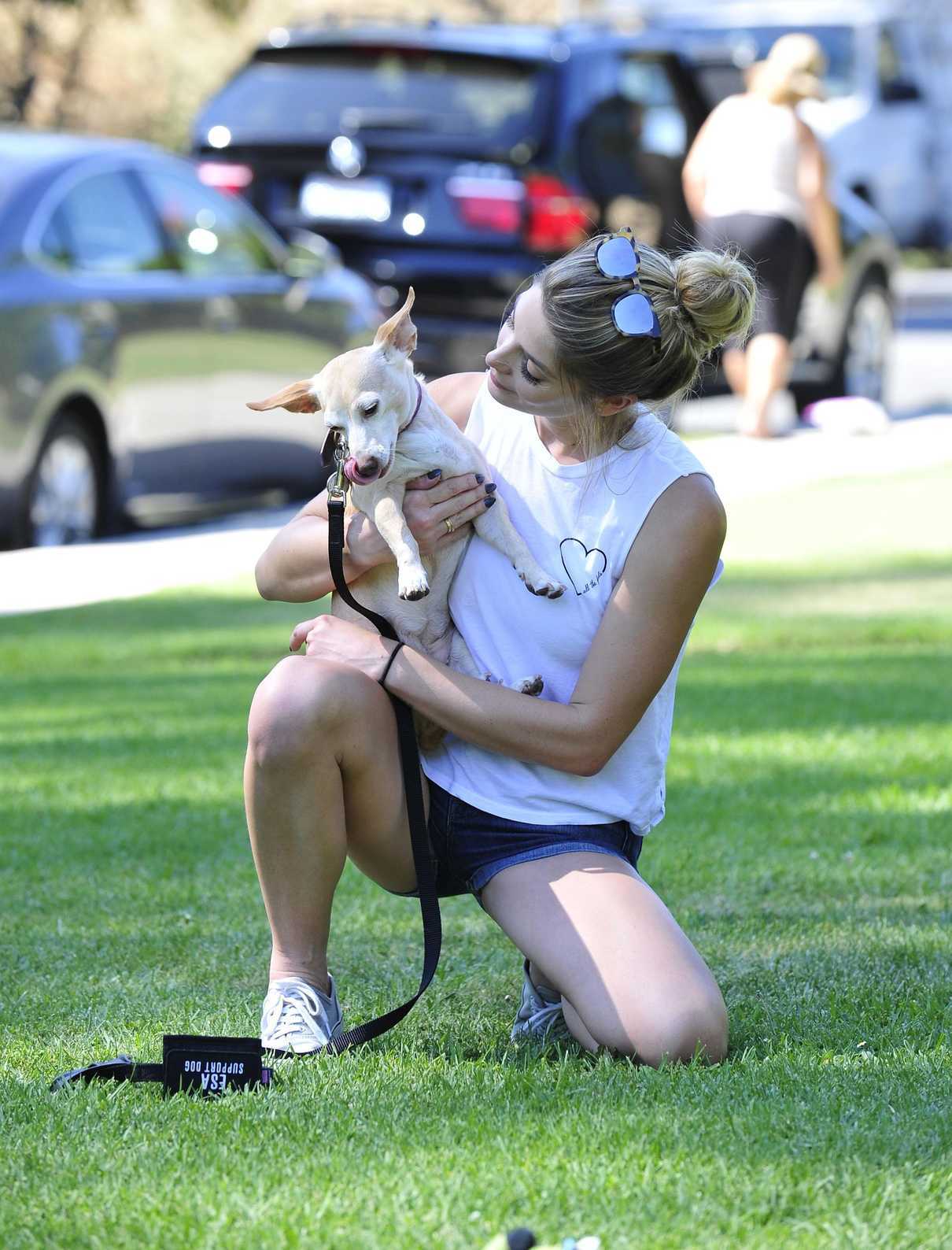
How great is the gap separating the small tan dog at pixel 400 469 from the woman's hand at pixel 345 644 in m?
0.07

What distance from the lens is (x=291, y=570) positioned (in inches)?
142

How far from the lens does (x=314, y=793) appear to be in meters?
3.38

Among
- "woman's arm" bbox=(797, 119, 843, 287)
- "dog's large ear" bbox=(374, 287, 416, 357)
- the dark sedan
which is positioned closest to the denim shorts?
"dog's large ear" bbox=(374, 287, 416, 357)

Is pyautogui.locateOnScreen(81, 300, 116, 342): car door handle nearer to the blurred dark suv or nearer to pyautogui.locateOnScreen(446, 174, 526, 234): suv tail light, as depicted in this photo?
the blurred dark suv

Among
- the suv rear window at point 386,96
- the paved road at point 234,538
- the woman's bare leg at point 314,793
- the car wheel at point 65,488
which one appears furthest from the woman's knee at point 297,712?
the suv rear window at point 386,96

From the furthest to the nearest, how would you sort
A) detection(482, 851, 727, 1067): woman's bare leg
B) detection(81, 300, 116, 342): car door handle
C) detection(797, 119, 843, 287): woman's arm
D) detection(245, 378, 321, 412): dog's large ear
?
detection(797, 119, 843, 287): woman's arm
detection(81, 300, 116, 342): car door handle
detection(245, 378, 321, 412): dog's large ear
detection(482, 851, 727, 1067): woman's bare leg

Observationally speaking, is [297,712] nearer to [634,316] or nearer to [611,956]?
Result: [611,956]

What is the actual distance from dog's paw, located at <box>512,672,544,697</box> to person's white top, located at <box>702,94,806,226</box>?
787 cm

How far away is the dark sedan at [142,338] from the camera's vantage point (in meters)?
8.12

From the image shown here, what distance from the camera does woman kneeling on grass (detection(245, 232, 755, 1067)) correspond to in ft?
10.9

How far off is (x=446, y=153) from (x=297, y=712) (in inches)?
294

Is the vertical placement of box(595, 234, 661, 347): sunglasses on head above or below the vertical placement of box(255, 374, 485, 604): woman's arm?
above

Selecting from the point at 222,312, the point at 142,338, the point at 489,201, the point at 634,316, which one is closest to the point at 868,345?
the point at 489,201

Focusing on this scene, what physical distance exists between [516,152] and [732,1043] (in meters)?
7.59
